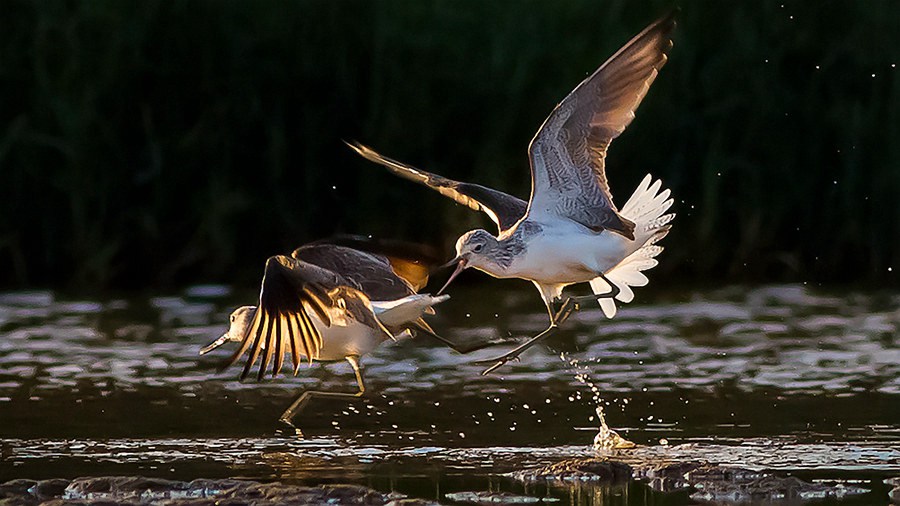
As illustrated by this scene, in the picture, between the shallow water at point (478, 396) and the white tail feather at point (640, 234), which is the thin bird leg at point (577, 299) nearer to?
the white tail feather at point (640, 234)

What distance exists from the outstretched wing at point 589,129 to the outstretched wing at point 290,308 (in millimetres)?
1158

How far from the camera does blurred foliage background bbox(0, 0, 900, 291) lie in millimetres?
13516

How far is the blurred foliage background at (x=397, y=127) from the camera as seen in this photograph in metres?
13.5

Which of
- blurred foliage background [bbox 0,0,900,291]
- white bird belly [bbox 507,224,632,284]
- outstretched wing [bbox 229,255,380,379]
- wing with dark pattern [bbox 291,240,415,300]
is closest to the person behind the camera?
outstretched wing [bbox 229,255,380,379]

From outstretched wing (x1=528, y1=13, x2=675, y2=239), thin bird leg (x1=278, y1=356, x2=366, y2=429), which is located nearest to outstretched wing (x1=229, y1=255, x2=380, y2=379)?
thin bird leg (x1=278, y1=356, x2=366, y2=429)

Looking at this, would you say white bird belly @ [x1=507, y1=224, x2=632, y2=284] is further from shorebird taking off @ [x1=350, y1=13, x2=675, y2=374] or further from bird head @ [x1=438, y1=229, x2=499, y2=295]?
bird head @ [x1=438, y1=229, x2=499, y2=295]

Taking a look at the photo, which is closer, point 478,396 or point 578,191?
point 578,191

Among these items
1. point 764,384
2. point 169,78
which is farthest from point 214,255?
point 764,384

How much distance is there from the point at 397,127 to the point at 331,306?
4864 millimetres

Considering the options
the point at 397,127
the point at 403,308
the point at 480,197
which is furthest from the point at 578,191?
the point at 397,127

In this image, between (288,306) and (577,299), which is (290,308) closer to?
(288,306)

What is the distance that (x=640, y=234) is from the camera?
9.48m

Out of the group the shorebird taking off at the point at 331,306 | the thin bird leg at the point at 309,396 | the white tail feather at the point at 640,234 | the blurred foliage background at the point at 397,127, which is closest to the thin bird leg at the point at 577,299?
the white tail feather at the point at 640,234

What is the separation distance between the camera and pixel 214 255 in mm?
13656
